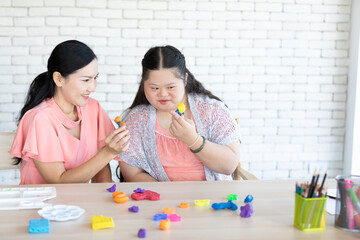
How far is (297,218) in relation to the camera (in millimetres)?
1205

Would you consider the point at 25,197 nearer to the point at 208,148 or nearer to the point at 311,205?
the point at 208,148

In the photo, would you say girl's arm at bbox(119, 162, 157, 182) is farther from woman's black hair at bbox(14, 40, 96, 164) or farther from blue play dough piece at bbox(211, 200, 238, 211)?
blue play dough piece at bbox(211, 200, 238, 211)

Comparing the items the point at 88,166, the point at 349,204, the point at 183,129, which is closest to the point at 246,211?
Result: the point at 349,204

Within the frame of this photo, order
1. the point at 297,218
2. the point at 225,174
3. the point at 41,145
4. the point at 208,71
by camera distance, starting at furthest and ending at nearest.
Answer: the point at 208,71 < the point at 225,174 < the point at 41,145 < the point at 297,218

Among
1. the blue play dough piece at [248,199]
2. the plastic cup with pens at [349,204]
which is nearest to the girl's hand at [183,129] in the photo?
the blue play dough piece at [248,199]

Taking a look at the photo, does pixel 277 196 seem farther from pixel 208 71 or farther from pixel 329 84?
pixel 329 84

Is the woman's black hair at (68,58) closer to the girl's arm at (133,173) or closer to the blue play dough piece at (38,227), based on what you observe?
the girl's arm at (133,173)

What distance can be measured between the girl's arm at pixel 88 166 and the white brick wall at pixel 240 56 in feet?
4.72

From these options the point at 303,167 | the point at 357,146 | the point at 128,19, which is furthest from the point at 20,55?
the point at 357,146

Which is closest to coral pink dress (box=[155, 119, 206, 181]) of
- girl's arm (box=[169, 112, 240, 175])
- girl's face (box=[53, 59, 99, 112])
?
girl's arm (box=[169, 112, 240, 175])

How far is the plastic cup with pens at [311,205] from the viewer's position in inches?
45.9

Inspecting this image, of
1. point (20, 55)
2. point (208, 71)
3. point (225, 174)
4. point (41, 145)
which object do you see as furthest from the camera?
point (208, 71)

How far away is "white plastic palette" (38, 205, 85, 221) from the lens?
48.1 inches

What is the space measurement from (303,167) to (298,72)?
764 millimetres
